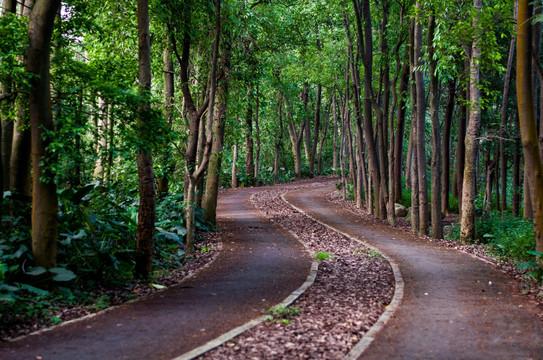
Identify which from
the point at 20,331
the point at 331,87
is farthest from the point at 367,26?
the point at 20,331

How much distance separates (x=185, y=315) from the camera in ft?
23.1

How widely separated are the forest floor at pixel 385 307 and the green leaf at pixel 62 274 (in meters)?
0.61

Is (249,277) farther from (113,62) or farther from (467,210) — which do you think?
(467,210)

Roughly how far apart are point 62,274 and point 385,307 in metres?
5.02

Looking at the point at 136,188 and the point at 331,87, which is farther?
the point at 331,87

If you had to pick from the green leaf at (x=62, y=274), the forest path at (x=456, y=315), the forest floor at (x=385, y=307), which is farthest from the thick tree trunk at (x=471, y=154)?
the green leaf at (x=62, y=274)

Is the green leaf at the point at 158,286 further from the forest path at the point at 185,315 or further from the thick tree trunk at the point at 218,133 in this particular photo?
the thick tree trunk at the point at 218,133

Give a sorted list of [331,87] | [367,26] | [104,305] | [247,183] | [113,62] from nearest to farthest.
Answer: [104,305]
[113,62]
[367,26]
[331,87]
[247,183]

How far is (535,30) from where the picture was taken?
1388 cm

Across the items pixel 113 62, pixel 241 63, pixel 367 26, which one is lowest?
pixel 113 62

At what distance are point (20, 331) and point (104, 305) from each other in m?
1.48

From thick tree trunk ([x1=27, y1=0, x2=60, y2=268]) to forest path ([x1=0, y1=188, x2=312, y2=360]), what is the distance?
1.81m

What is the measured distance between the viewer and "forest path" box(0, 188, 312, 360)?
218 inches

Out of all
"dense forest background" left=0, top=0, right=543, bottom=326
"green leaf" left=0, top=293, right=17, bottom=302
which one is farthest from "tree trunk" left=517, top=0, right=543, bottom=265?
"green leaf" left=0, top=293, right=17, bottom=302
